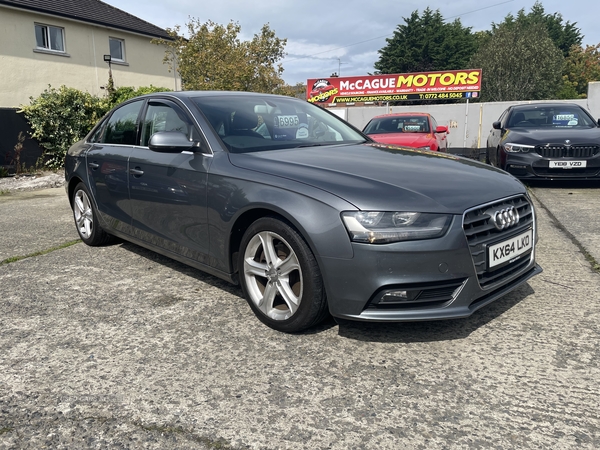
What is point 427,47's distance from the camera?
53.4 meters

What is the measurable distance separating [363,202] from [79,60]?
2158 centimetres

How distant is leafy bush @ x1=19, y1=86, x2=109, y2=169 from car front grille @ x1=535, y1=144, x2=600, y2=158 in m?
10.8

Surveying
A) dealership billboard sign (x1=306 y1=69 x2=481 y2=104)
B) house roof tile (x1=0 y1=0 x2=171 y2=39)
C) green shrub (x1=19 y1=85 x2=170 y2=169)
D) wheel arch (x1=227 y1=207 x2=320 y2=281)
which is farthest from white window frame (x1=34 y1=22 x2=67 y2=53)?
wheel arch (x1=227 y1=207 x2=320 y2=281)

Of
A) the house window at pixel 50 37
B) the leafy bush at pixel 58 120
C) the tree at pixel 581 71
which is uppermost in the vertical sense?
the tree at pixel 581 71

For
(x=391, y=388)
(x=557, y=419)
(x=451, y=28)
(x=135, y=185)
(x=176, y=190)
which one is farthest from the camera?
(x=451, y=28)

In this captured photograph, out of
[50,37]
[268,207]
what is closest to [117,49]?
[50,37]

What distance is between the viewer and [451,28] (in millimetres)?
55688

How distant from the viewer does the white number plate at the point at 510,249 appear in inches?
109

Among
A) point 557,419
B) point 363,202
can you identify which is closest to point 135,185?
point 363,202

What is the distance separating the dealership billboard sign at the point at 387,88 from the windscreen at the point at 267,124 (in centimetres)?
2568

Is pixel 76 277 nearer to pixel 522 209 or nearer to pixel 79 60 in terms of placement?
pixel 522 209

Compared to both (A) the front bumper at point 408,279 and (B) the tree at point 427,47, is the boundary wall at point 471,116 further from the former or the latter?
(B) the tree at point 427,47

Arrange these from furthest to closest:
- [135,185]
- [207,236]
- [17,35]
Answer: [17,35] < [135,185] < [207,236]

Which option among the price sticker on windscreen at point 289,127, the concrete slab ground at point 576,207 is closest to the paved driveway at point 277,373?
the price sticker on windscreen at point 289,127
